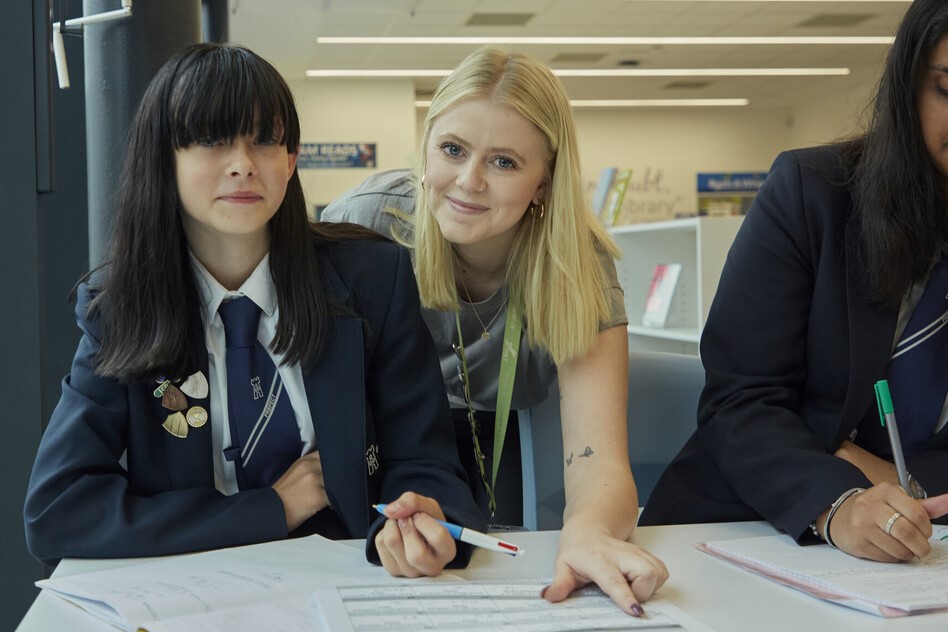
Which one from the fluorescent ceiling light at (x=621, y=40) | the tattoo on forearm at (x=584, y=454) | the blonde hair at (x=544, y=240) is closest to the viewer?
the tattoo on forearm at (x=584, y=454)

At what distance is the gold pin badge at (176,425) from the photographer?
4.32ft

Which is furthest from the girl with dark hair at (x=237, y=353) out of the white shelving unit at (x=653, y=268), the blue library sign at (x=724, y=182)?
the blue library sign at (x=724, y=182)

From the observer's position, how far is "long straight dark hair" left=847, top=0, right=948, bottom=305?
1444 mm

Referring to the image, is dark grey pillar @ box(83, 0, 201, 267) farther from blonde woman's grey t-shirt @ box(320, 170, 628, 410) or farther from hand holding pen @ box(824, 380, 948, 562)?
hand holding pen @ box(824, 380, 948, 562)

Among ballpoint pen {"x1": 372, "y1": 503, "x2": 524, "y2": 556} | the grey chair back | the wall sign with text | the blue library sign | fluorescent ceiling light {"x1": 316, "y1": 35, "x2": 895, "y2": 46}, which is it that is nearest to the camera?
ballpoint pen {"x1": 372, "y1": 503, "x2": 524, "y2": 556}

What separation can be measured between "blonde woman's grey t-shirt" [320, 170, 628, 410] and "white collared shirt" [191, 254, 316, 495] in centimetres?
34

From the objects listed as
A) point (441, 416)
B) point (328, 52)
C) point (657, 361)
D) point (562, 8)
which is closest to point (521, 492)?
point (657, 361)

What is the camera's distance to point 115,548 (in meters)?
1.16

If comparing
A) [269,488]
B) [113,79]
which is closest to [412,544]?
[269,488]

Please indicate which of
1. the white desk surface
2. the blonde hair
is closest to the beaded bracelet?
the white desk surface

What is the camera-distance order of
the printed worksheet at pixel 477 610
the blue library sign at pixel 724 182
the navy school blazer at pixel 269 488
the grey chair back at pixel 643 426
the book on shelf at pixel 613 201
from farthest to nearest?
the blue library sign at pixel 724 182
the book on shelf at pixel 613 201
the grey chair back at pixel 643 426
the navy school blazer at pixel 269 488
the printed worksheet at pixel 477 610

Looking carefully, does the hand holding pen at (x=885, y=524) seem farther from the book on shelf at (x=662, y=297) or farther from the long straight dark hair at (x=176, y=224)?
the book on shelf at (x=662, y=297)

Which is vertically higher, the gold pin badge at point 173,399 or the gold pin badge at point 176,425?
the gold pin badge at point 173,399

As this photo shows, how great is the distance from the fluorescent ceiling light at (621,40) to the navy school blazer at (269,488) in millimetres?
8948
